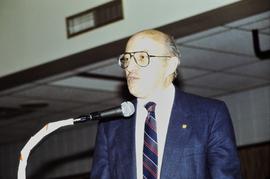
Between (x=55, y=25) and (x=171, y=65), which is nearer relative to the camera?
(x=171, y=65)

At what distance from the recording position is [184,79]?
25.4 ft

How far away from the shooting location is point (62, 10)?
5.71m

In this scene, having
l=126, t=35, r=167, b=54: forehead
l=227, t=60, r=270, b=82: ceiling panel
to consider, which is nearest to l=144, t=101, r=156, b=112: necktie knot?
l=126, t=35, r=167, b=54: forehead

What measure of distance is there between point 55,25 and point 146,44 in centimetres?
349

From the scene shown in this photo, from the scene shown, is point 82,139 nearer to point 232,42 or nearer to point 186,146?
point 232,42

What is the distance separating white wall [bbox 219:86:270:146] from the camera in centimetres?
862

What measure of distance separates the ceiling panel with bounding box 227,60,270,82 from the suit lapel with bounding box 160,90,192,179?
4714 millimetres

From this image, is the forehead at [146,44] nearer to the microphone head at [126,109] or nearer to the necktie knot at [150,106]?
the necktie knot at [150,106]

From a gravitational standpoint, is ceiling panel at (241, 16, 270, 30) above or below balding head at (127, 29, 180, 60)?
above

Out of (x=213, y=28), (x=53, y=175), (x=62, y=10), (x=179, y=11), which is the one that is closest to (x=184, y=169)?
(x=179, y=11)

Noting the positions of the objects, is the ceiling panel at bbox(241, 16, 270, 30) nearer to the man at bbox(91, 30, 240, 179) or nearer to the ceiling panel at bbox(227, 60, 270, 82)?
the ceiling panel at bbox(227, 60, 270, 82)

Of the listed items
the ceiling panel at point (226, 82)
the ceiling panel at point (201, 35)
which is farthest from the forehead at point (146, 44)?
the ceiling panel at point (226, 82)

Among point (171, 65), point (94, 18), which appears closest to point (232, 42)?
point (94, 18)

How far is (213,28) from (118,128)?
3010 mm
